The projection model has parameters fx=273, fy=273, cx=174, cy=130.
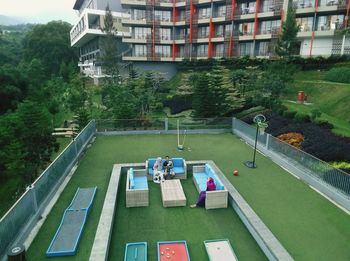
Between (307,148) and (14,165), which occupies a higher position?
(307,148)

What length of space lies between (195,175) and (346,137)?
30.5ft

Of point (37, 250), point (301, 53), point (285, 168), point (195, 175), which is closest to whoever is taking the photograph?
point (37, 250)

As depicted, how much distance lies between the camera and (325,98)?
86.1 feet

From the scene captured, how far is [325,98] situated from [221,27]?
2575 centimetres

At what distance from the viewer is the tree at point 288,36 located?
31344 millimetres

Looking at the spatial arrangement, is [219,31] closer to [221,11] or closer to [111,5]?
[221,11]

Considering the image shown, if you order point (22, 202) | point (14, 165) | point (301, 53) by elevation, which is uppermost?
point (301, 53)

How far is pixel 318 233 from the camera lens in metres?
8.72

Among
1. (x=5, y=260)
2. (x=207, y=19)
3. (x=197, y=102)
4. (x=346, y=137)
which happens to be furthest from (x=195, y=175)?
(x=207, y=19)

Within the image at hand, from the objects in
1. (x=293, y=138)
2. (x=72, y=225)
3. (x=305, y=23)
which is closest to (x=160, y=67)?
(x=305, y=23)

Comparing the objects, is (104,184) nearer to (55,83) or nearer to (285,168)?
(285,168)

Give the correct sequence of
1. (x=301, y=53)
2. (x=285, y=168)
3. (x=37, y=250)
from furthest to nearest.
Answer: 1. (x=301, y=53)
2. (x=285, y=168)
3. (x=37, y=250)

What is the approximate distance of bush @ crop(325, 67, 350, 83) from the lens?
2841cm

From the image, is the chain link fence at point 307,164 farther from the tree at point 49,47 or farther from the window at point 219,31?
the tree at point 49,47
